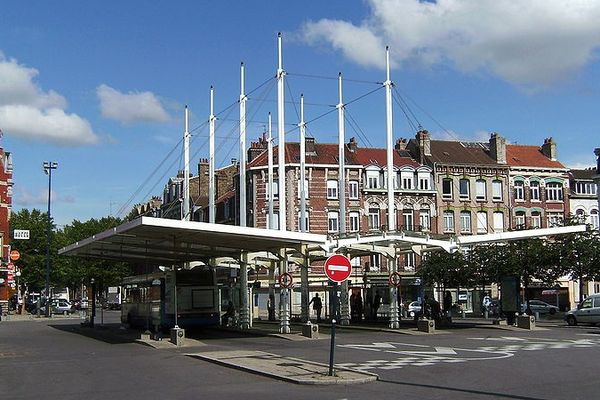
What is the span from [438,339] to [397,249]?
28.6 feet

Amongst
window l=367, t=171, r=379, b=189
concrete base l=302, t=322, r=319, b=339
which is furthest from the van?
window l=367, t=171, r=379, b=189

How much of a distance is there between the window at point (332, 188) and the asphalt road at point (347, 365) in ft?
122

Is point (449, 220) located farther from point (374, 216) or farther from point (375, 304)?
point (375, 304)

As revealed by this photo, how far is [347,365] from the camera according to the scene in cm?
1888

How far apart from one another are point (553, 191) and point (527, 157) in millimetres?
4149

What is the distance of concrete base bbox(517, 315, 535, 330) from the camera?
33.7m

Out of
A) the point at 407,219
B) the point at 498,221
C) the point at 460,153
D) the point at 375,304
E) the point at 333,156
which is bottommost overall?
the point at 375,304

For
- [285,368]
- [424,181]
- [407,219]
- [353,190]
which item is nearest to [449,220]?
[407,219]

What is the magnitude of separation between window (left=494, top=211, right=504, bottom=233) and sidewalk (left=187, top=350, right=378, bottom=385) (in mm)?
51178

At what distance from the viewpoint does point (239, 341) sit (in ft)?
95.0

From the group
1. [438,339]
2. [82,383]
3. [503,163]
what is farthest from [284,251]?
[503,163]

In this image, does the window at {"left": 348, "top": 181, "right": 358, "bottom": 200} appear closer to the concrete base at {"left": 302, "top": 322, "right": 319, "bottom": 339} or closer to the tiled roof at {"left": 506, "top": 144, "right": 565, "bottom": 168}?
the tiled roof at {"left": 506, "top": 144, "right": 565, "bottom": 168}

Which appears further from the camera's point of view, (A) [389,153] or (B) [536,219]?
(B) [536,219]

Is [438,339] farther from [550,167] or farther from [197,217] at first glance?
[197,217]
